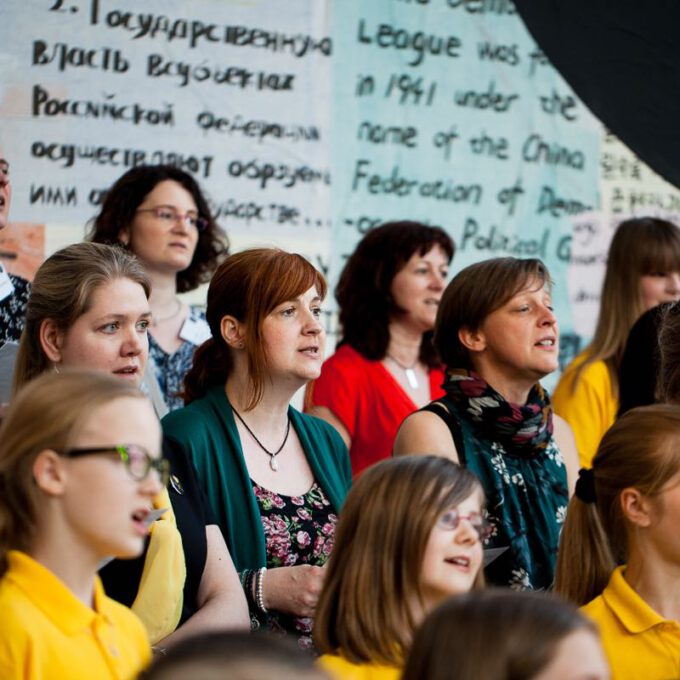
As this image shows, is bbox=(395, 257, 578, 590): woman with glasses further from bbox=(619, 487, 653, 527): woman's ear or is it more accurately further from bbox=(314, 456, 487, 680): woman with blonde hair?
bbox=(314, 456, 487, 680): woman with blonde hair

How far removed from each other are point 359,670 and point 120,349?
3.58 ft

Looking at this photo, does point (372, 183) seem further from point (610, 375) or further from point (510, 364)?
point (510, 364)

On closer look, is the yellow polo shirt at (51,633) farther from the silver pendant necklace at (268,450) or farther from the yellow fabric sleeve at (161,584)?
the silver pendant necklace at (268,450)

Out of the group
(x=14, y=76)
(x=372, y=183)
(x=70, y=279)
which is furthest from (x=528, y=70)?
(x=70, y=279)

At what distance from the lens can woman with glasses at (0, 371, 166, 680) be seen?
2170 mm

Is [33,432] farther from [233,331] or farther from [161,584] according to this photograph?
[233,331]

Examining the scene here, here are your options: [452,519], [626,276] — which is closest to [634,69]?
[626,276]

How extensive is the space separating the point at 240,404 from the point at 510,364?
0.81 metres

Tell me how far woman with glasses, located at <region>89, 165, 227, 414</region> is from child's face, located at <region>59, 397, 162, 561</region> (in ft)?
7.31

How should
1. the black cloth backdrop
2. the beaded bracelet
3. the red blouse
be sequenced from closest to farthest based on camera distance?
1. the beaded bracelet
2. the black cloth backdrop
3. the red blouse

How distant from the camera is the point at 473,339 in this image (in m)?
3.96

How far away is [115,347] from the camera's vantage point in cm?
317

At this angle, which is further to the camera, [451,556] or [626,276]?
[626,276]

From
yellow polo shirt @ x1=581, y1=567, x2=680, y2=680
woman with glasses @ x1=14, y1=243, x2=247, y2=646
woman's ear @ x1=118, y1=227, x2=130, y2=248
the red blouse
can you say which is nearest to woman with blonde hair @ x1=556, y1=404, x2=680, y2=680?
yellow polo shirt @ x1=581, y1=567, x2=680, y2=680
